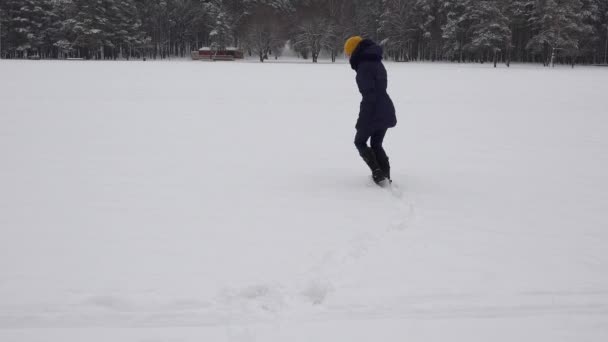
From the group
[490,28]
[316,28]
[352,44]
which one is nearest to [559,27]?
[490,28]

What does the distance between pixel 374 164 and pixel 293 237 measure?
83.2 inches

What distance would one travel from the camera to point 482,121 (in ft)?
40.3

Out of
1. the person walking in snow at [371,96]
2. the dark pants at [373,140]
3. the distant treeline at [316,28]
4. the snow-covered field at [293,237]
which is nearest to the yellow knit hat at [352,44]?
the person walking in snow at [371,96]

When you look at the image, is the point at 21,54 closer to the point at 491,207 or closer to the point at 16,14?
the point at 16,14

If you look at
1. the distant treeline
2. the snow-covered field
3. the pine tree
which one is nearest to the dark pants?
the snow-covered field

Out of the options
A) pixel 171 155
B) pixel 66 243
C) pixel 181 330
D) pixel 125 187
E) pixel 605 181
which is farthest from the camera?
pixel 171 155

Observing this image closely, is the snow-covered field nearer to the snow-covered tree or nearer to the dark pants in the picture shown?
the dark pants

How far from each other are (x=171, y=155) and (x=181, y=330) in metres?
5.28

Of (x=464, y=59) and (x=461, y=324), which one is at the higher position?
(x=464, y=59)

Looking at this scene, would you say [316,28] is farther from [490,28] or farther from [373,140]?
[373,140]

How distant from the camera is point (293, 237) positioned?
14.4ft

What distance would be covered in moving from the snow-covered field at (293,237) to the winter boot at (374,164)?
337mm

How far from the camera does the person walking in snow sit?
577cm

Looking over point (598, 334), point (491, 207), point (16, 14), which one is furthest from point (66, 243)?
point (16, 14)
